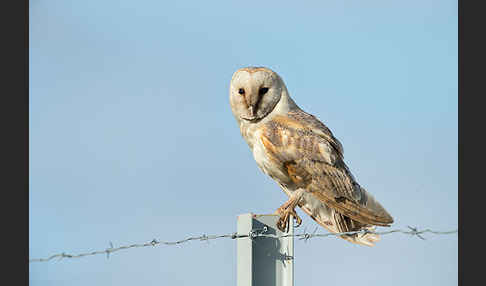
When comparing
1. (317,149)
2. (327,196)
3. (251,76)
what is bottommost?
(327,196)

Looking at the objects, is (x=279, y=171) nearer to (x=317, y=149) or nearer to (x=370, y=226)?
(x=317, y=149)

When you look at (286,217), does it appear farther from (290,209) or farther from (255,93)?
(255,93)

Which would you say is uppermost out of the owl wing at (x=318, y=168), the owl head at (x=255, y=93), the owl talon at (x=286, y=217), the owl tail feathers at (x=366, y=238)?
the owl head at (x=255, y=93)

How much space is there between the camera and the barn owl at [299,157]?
584cm

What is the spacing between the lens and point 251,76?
5980 mm

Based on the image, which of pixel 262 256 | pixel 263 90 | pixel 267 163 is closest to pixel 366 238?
pixel 267 163

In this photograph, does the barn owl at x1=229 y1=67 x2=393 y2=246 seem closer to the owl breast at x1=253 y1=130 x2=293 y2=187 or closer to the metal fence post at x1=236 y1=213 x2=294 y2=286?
the owl breast at x1=253 y1=130 x2=293 y2=187

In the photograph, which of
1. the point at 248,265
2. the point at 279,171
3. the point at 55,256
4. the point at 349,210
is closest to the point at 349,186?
the point at 349,210

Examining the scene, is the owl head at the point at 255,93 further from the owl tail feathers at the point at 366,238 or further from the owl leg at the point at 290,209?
the owl tail feathers at the point at 366,238

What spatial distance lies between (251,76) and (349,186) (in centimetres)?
118

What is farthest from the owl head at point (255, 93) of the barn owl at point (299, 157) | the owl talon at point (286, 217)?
the owl talon at point (286, 217)

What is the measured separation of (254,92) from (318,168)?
80 cm

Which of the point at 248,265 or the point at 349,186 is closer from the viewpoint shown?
the point at 248,265

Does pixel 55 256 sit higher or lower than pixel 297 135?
lower
